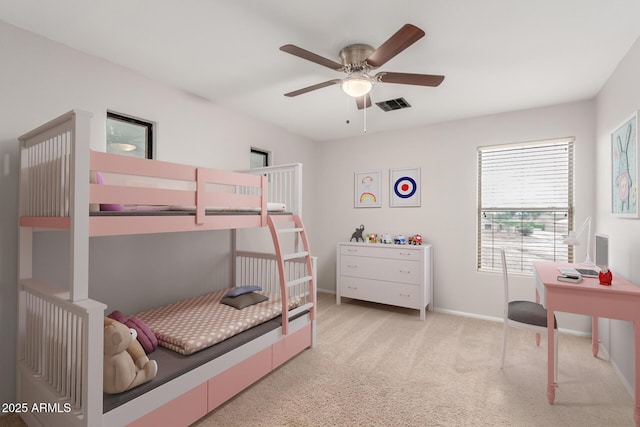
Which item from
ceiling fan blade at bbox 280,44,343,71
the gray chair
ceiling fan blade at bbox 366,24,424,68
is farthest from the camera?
the gray chair

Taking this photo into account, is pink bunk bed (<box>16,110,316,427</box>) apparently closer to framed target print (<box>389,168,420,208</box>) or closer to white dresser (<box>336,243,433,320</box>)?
white dresser (<box>336,243,433,320</box>)

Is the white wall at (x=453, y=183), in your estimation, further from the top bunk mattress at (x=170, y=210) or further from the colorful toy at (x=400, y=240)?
the top bunk mattress at (x=170, y=210)

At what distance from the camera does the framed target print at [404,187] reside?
4.31 meters

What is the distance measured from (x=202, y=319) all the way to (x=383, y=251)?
8.16 ft

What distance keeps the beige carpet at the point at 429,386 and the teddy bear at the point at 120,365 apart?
1.90ft

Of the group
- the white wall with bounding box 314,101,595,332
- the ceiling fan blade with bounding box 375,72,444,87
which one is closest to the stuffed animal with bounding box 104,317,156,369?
the ceiling fan blade with bounding box 375,72,444,87

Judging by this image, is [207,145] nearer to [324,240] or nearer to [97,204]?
[97,204]

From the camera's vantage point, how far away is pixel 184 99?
3.09 m

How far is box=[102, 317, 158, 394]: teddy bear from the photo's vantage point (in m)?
1.55

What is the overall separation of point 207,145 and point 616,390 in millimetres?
4070

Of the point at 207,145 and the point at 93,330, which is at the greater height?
the point at 207,145

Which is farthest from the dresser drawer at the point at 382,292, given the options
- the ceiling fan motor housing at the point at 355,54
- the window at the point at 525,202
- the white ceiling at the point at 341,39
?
the ceiling fan motor housing at the point at 355,54

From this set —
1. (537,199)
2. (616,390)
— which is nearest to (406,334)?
(616,390)

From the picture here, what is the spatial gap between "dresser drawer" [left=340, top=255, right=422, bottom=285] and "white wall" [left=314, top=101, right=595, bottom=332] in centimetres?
47
